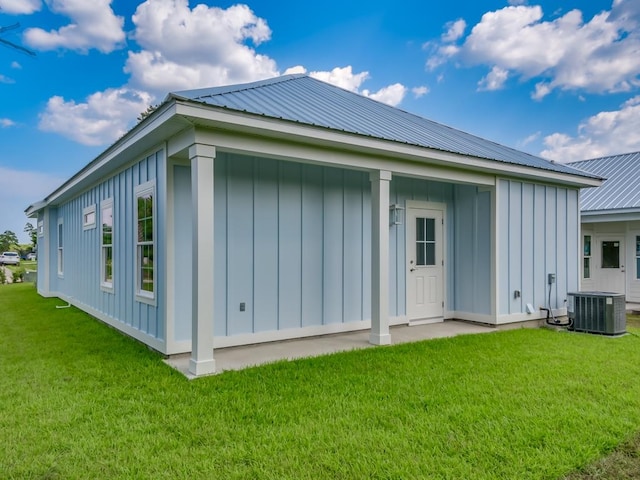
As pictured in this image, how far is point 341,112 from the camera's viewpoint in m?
6.07

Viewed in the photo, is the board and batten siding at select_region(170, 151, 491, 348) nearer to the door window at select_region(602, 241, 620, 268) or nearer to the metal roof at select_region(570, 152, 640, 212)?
the metal roof at select_region(570, 152, 640, 212)

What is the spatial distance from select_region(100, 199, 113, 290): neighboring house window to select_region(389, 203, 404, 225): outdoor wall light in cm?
473

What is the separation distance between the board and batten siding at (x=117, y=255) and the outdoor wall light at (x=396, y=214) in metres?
3.57

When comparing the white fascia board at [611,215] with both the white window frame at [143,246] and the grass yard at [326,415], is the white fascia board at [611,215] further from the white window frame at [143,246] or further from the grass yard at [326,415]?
the white window frame at [143,246]

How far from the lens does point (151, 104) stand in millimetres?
23250

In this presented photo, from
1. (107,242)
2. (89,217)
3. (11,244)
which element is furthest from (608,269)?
(11,244)

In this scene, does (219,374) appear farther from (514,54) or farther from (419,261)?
(514,54)

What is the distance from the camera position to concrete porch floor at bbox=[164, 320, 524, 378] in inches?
186

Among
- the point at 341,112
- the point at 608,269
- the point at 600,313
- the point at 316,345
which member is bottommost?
the point at 316,345

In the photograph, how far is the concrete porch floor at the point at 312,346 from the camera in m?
4.73

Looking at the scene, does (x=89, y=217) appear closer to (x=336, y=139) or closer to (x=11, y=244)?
(x=336, y=139)

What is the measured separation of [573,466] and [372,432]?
4.02ft

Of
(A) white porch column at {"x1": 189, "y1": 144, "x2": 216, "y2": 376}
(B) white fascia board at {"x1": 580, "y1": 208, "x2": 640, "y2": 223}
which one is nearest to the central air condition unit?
(B) white fascia board at {"x1": 580, "y1": 208, "x2": 640, "y2": 223}

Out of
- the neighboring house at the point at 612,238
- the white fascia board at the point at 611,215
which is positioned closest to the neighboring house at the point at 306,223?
the white fascia board at the point at 611,215
